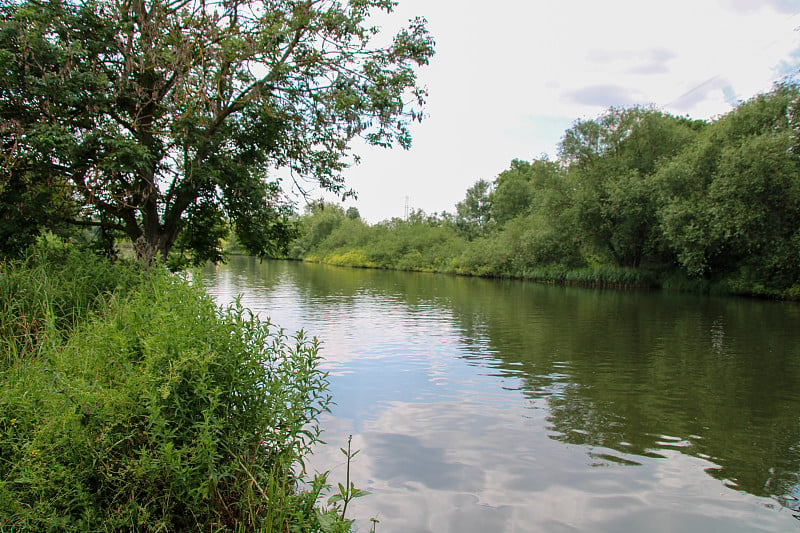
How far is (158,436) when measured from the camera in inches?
168

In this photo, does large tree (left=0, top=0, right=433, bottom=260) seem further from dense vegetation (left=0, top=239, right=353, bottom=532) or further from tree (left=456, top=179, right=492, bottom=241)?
tree (left=456, top=179, right=492, bottom=241)

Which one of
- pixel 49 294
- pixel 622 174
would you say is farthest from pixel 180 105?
pixel 622 174

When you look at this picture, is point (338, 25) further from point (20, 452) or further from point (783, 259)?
point (783, 259)

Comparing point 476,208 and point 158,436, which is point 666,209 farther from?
point 476,208

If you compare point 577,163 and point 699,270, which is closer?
point 699,270

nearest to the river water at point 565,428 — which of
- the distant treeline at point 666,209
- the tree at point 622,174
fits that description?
the distant treeline at point 666,209

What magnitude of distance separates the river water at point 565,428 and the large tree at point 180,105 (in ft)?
9.74

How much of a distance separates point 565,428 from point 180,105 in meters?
9.32

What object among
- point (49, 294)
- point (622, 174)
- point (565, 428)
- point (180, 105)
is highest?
point (622, 174)

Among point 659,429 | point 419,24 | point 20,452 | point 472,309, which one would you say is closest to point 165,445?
point 20,452

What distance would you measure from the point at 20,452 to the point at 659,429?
8305 mm

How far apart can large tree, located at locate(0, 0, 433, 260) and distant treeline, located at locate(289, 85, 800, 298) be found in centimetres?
269

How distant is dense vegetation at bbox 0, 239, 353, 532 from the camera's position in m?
3.89

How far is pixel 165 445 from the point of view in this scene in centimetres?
371
